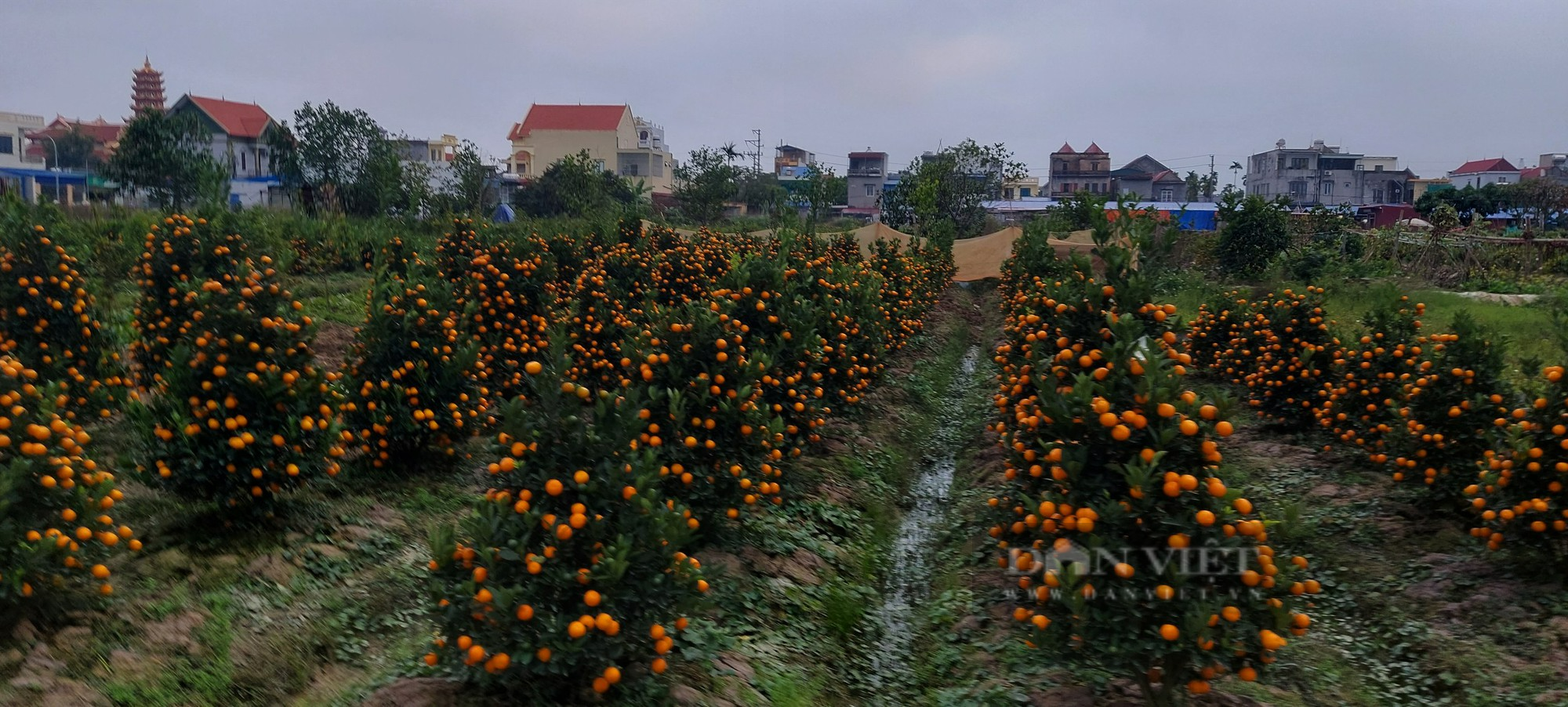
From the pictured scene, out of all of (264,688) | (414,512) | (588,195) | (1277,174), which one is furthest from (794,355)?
(1277,174)

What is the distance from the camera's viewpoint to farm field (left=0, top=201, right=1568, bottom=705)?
12.0 ft

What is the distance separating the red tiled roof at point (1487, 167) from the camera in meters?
63.6

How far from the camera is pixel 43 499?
388cm

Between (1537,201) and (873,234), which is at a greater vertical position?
(1537,201)

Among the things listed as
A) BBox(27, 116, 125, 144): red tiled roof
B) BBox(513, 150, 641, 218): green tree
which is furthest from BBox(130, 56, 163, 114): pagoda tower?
BBox(513, 150, 641, 218): green tree

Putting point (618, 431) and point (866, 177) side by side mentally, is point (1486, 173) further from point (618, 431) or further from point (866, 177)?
point (618, 431)

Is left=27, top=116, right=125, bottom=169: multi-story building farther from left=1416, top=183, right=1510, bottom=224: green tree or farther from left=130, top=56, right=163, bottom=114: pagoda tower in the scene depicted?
left=1416, top=183, right=1510, bottom=224: green tree

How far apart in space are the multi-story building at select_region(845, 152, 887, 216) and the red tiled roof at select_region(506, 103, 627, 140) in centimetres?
1715

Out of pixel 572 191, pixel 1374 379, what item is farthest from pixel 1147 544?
pixel 572 191

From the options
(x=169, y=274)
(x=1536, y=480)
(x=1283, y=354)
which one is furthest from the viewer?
(x=1283, y=354)

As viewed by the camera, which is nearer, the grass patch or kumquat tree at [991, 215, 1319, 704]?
kumquat tree at [991, 215, 1319, 704]

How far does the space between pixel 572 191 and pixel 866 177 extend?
37.3 metres

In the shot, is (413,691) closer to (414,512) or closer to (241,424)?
(241,424)

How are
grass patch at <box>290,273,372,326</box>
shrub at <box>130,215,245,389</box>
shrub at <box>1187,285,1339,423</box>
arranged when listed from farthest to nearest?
grass patch at <box>290,273,372,326</box> → shrub at <box>1187,285,1339,423</box> → shrub at <box>130,215,245,389</box>
